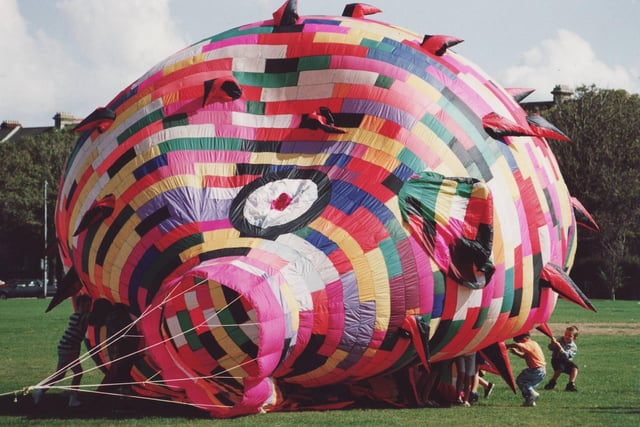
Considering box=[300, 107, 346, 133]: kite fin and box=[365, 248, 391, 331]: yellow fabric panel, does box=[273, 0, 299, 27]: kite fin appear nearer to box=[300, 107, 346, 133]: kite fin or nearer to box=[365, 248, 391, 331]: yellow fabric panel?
box=[300, 107, 346, 133]: kite fin

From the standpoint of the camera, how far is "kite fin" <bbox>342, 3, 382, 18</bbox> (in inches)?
548

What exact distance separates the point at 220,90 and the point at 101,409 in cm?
397

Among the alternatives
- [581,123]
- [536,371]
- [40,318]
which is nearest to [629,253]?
[581,123]

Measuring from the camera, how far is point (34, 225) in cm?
6291

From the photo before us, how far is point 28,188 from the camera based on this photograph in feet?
208

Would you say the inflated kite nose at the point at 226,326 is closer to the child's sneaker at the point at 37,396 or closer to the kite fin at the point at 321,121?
the kite fin at the point at 321,121

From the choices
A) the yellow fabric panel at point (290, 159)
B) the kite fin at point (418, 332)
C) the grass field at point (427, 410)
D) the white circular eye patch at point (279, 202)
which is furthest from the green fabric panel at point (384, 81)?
the grass field at point (427, 410)

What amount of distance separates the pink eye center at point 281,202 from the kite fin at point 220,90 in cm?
146

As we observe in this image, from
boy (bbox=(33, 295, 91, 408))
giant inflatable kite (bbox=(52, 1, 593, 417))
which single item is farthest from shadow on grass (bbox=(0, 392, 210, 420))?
giant inflatable kite (bbox=(52, 1, 593, 417))

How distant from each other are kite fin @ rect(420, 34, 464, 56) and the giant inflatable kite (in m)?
0.04

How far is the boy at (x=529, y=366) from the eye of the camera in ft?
45.0

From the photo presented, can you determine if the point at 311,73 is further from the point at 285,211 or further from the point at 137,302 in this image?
the point at 137,302

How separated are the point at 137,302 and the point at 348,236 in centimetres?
236

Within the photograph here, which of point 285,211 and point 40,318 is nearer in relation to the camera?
point 285,211
